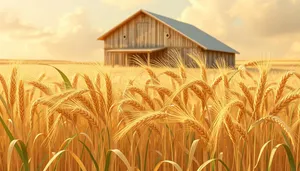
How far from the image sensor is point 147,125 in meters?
2.56

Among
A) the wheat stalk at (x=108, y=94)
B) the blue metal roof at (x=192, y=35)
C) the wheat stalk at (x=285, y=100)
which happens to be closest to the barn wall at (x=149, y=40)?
A: the blue metal roof at (x=192, y=35)

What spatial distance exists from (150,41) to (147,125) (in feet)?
103

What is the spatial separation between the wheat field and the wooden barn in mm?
28712

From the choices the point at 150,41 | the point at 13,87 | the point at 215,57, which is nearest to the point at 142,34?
the point at 150,41

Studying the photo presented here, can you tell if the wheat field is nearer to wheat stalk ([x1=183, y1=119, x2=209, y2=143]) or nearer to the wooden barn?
wheat stalk ([x1=183, y1=119, x2=209, y2=143])

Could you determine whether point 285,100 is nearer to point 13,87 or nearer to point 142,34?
point 13,87

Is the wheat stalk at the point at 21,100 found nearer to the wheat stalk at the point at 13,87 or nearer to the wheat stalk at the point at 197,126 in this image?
the wheat stalk at the point at 13,87

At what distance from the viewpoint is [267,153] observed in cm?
302

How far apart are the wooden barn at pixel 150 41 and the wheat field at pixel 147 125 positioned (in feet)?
94.2

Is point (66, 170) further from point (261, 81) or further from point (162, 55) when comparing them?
point (162, 55)

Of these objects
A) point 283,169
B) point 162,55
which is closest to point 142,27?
point 162,55

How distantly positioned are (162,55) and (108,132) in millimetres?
31635

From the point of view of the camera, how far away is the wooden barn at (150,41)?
32.6 m

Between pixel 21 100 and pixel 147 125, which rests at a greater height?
pixel 21 100
